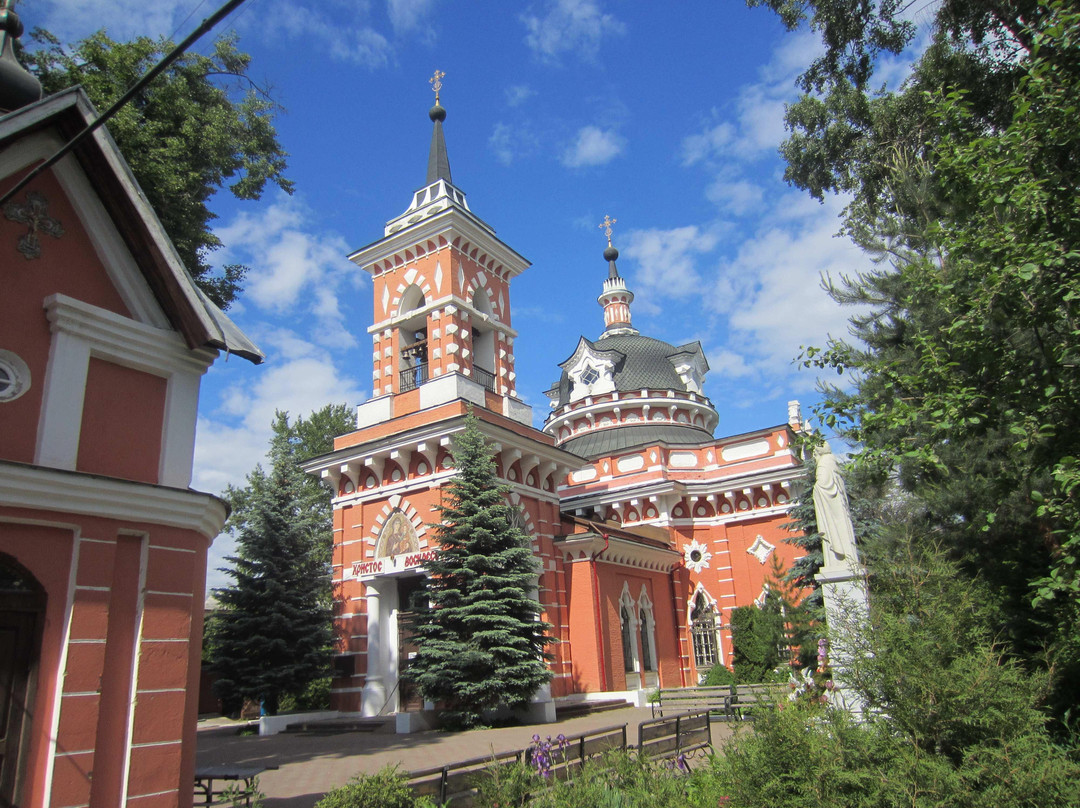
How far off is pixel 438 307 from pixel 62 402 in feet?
48.5

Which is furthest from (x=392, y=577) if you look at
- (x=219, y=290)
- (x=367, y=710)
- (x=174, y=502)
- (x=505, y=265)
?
(x=174, y=502)

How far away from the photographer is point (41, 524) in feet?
20.7

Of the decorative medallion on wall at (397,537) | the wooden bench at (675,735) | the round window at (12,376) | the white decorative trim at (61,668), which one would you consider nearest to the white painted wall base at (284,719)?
the decorative medallion on wall at (397,537)

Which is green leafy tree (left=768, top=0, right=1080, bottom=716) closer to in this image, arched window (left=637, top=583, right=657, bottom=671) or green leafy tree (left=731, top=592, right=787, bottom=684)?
green leafy tree (left=731, top=592, right=787, bottom=684)

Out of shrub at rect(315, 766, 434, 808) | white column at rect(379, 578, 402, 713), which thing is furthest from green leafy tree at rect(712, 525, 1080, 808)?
white column at rect(379, 578, 402, 713)

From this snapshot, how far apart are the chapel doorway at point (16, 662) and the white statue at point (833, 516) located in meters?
10.1

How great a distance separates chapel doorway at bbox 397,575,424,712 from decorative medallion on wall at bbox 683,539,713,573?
1127cm

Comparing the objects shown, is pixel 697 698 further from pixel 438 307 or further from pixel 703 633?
pixel 438 307

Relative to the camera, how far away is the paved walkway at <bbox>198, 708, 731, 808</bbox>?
1057cm

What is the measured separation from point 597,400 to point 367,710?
1763 centimetres

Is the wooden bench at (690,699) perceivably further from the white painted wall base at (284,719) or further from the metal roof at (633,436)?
the metal roof at (633,436)

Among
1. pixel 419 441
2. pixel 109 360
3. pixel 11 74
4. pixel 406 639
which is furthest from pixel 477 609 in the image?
pixel 11 74

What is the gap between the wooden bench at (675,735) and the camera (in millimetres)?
9817

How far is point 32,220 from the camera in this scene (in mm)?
7031
